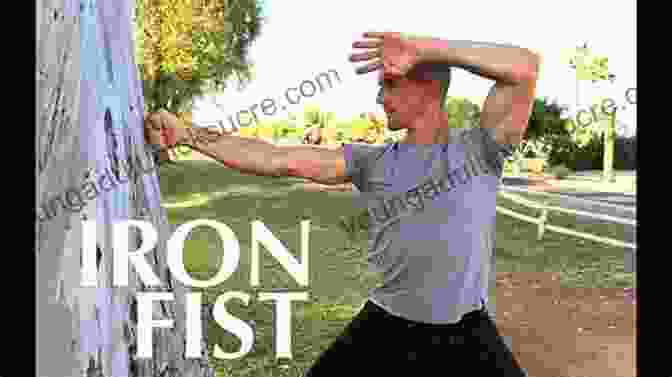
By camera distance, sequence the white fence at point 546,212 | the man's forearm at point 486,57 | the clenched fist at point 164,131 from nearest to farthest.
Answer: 1. the man's forearm at point 486,57
2. the clenched fist at point 164,131
3. the white fence at point 546,212

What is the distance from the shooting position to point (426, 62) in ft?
5.26

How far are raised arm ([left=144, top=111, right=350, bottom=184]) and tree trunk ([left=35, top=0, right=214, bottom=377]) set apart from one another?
0.20 m

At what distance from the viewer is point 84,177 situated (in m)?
1.69

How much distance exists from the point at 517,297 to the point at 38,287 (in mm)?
5398

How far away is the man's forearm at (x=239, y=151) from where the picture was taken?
1691mm

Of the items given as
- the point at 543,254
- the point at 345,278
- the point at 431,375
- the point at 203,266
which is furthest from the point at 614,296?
the point at 431,375

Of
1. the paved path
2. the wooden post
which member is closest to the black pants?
the wooden post

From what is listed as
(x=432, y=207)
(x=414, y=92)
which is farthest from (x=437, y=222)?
(x=414, y=92)

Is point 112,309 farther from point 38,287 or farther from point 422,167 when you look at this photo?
point 422,167

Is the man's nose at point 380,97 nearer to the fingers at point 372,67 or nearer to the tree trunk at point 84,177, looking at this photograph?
the fingers at point 372,67

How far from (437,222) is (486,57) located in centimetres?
37

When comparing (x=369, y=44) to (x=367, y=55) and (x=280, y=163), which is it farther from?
(x=280, y=163)

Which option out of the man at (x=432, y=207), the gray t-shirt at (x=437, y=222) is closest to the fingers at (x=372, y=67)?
the man at (x=432, y=207)

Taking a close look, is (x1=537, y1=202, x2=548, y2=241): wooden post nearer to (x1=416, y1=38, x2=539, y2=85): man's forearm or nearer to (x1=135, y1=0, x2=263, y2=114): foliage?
(x1=135, y1=0, x2=263, y2=114): foliage
